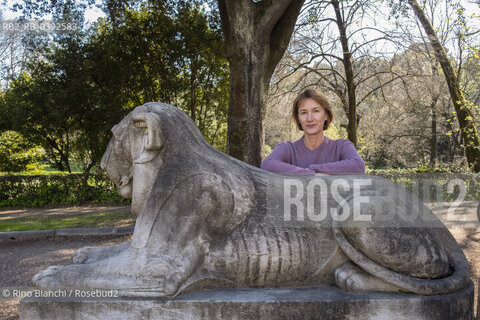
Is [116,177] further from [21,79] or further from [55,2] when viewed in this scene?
[21,79]

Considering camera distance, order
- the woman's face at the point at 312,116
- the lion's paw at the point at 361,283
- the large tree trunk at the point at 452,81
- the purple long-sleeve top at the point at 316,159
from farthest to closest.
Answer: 1. the large tree trunk at the point at 452,81
2. the woman's face at the point at 312,116
3. the purple long-sleeve top at the point at 316,159
4. the lion's paw at the point at 361,283

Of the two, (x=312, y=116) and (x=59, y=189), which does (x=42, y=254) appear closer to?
(x=312, y=116)

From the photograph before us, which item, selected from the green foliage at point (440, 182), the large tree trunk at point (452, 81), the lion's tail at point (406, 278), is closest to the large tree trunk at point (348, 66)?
the green foliage at point (440, 182)

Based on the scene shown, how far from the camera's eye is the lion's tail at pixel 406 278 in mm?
2225

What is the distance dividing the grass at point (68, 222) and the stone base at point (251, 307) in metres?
6.36

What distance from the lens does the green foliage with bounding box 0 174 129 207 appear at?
11.8 metres

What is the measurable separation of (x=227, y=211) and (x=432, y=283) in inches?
50.1

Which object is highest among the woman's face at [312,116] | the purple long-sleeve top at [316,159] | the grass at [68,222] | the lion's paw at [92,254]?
the woman's face at [312,116]

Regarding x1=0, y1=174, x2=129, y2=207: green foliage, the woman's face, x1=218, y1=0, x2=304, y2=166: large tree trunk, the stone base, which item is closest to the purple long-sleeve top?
the woman's face

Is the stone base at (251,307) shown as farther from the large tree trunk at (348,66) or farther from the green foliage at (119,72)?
the large tree trunk at (348,66)

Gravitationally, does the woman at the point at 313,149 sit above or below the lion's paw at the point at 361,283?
above

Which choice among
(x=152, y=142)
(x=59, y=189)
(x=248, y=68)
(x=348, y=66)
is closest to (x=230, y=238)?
(x=152, y=142)

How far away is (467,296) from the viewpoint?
Result: 7.50ft

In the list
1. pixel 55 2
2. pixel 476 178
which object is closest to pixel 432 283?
pixel 55 2
